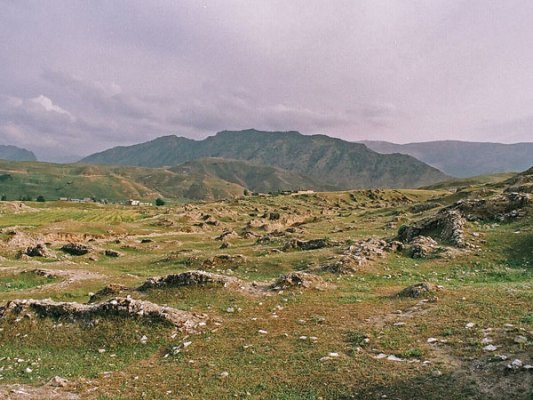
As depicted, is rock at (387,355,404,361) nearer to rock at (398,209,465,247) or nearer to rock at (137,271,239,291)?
rock at (137,271,239,291)

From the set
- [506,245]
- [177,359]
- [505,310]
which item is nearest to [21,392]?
[177,359]

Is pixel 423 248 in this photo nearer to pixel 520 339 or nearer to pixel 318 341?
pixel 520 339

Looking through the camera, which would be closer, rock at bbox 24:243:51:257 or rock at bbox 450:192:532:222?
rock at bbox 450:192:532:222

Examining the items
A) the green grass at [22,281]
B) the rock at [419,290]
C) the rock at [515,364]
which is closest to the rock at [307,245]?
the rock at [419,290]

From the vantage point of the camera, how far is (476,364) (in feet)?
47.7

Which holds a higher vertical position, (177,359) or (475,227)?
(475,227)

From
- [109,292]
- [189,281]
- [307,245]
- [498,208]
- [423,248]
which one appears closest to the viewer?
[189,281]

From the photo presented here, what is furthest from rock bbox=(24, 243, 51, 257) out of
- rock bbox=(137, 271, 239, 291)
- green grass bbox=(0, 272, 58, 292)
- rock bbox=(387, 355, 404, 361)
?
rock bbox=(387, 355, 404, 361)

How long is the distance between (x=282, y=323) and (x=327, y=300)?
4.75 meters

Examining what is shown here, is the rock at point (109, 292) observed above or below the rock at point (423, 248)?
below

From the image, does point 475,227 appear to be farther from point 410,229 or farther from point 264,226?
point 264,226

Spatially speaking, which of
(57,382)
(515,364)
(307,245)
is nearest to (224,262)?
(307,245)

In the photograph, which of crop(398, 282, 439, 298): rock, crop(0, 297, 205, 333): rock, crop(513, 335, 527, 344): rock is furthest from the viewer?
crop(398, 282, 439, 298): rock

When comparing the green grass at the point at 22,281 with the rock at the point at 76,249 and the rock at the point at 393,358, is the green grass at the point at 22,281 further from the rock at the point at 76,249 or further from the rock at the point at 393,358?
the rock at the point at 393,358
